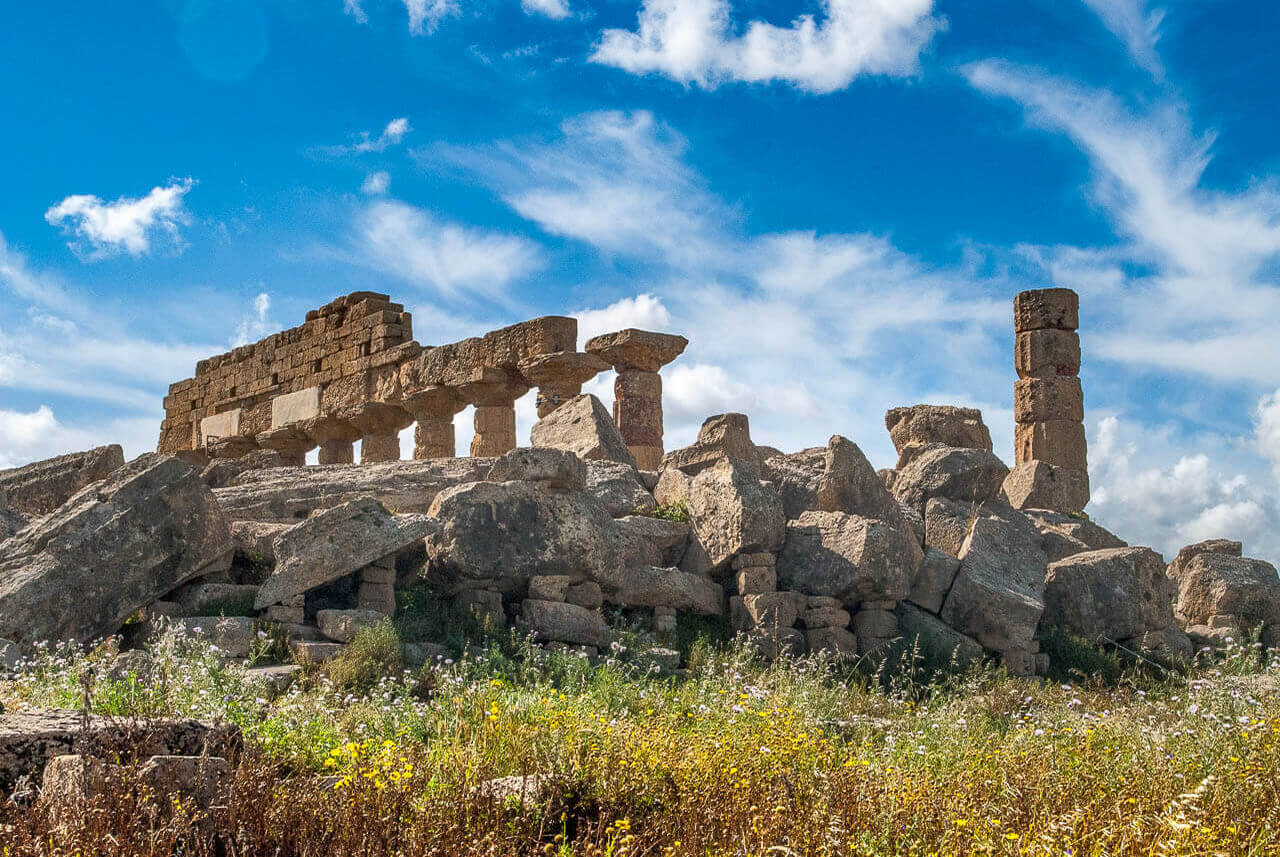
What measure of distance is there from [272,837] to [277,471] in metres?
10.1

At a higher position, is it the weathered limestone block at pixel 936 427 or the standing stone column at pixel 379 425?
the standing stone column at pixel 379 425

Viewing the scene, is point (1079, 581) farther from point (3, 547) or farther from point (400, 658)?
point (3, 547)

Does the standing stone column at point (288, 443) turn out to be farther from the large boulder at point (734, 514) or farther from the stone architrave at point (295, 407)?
the large boulder at point (734, 514)

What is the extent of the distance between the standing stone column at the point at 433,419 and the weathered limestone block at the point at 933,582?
10339mm

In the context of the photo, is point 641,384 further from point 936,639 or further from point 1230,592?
point 1230,592

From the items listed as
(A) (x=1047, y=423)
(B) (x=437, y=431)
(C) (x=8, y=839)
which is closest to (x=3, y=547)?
(C) (x=8, y=839)

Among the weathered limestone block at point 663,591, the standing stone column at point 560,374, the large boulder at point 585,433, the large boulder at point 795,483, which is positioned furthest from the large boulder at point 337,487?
the standing stone column at point 560,374

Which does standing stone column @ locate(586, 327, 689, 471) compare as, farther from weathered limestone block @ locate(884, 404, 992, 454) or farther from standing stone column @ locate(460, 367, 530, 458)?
weathered limestone block @ locate(884, 404, 992, 454)

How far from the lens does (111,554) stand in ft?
31.0

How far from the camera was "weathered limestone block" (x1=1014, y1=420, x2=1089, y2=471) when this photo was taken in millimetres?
20422

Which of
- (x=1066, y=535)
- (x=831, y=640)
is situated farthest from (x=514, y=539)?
(x=1066, y=535)

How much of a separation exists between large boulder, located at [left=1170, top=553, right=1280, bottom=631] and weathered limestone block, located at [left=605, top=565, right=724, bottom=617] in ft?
20.5

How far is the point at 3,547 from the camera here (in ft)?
32.0

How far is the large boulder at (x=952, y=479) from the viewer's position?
A: 13.7m
